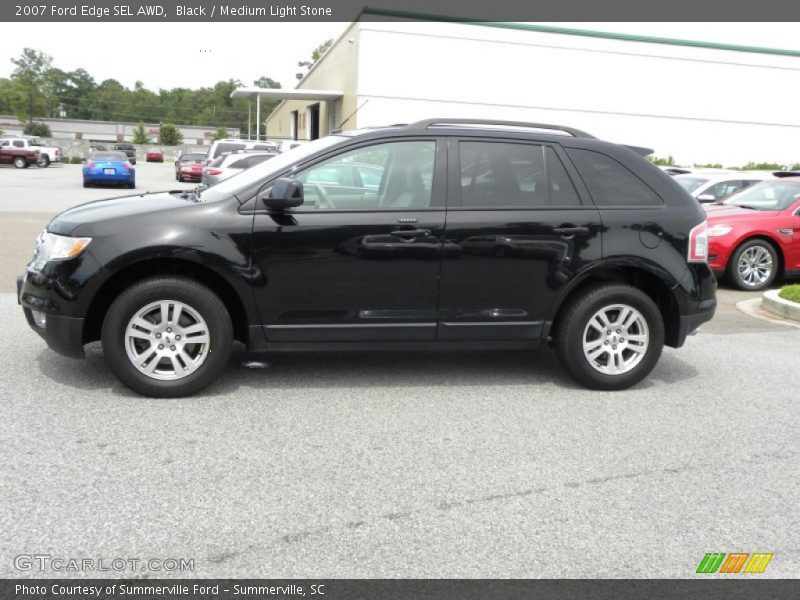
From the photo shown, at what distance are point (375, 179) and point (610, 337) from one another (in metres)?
2.13

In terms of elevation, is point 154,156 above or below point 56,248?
above

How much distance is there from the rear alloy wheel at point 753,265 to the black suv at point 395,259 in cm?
536

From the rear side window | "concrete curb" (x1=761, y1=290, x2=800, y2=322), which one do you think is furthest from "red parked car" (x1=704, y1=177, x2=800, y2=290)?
the rear side window

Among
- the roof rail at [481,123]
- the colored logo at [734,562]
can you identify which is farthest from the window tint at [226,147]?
the colored logo at [734,562]

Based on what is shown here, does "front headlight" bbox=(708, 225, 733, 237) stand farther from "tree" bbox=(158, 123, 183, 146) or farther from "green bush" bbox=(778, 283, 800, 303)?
"tree" bbox=(158, 123, 183, 146)

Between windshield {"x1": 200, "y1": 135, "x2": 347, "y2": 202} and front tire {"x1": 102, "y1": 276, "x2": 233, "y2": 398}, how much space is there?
2.37ft

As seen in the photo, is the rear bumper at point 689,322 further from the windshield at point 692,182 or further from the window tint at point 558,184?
the windshield at point 692,182

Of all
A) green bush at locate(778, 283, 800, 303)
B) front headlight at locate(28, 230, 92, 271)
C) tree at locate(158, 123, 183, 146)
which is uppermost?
tree at locate(158, 123, 183, 146)

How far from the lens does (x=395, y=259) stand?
209 inches

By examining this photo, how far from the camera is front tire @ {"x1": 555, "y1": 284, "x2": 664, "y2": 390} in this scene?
5664 mm

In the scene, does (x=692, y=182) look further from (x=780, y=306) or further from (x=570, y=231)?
(x=570, y=231)

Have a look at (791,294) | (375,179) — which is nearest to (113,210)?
(375,179)
